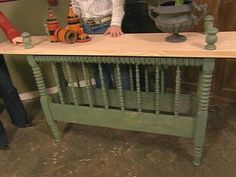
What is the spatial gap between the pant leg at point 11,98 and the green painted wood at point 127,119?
1.25 feet

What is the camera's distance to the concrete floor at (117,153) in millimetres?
1567

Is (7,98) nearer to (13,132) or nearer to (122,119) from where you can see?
(13,132)

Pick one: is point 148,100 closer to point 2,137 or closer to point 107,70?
point 107,70

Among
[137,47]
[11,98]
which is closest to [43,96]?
[11,98]

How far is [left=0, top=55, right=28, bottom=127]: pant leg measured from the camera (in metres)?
1.83

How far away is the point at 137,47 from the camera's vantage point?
134 centimetres

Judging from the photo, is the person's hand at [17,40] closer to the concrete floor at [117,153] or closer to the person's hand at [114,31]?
the person's hand at [114,31]

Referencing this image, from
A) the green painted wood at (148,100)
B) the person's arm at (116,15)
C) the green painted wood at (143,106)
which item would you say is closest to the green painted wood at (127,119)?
the green painted wood at (143,106)

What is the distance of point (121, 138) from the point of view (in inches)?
72.8

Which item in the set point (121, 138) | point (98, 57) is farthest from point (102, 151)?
point (98, 57)

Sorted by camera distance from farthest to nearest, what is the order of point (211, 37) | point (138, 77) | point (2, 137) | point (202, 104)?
point (2, 137) < point (138, 77) < point (202, 104) < point (211, 37)

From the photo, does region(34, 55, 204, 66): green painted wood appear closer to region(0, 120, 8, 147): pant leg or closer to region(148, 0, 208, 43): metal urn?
region(148, 0, 208, 43): metal urn

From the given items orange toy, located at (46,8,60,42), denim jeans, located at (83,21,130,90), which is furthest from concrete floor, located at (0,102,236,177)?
orange toy, located at (46,8,60,42)

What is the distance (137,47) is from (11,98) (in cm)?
111
